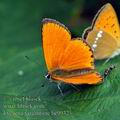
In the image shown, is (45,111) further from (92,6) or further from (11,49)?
(92,6)

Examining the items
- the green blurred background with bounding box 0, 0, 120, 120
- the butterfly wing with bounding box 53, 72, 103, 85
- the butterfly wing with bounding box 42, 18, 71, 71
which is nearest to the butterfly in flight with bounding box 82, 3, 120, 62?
the green blurred background with bounding box 0, 0, 120, 120

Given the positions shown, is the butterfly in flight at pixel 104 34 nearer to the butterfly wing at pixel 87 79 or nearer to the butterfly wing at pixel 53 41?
the butterfly wing at pixel 53 41

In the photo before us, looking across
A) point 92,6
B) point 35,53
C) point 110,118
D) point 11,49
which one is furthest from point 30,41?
point 110,118

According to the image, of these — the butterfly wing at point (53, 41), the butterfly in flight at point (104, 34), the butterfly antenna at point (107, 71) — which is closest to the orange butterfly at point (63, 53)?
the butterfly wing at point (53, 41)

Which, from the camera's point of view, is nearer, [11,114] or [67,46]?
[11,114]

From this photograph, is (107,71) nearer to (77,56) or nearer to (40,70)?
(77,56)

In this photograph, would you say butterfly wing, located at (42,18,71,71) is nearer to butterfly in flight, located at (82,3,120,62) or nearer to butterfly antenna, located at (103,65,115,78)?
butterfly antenna, located at (103,65,115,78)
